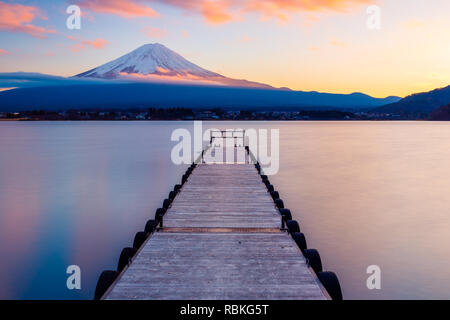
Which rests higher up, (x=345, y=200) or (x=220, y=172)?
(x=220, y=172)

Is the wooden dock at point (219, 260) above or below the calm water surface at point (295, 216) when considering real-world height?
above

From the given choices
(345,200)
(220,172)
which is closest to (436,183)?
(345,200)

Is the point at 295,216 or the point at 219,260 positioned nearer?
the point at 219,260

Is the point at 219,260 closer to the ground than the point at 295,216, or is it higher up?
higher up

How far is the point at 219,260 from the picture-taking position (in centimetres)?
636

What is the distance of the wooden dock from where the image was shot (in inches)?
204

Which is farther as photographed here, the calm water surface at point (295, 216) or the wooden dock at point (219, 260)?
the calm water surface at point (295, 216)

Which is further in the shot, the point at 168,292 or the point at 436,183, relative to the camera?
the point at 436,183

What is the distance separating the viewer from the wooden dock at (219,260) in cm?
519

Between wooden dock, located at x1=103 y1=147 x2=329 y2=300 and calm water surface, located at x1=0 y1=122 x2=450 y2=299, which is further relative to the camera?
calm water surface, located at x1=0 y1=122 x2=450 y2=299

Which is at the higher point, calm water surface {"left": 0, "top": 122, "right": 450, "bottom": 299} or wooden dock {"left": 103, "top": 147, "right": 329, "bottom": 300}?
wooden dock {"left": 103, "top": 147, "right": 329, "bottom": 300}

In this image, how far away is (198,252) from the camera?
674 centimetres

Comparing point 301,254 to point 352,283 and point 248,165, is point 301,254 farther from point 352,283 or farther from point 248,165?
point 248,165
